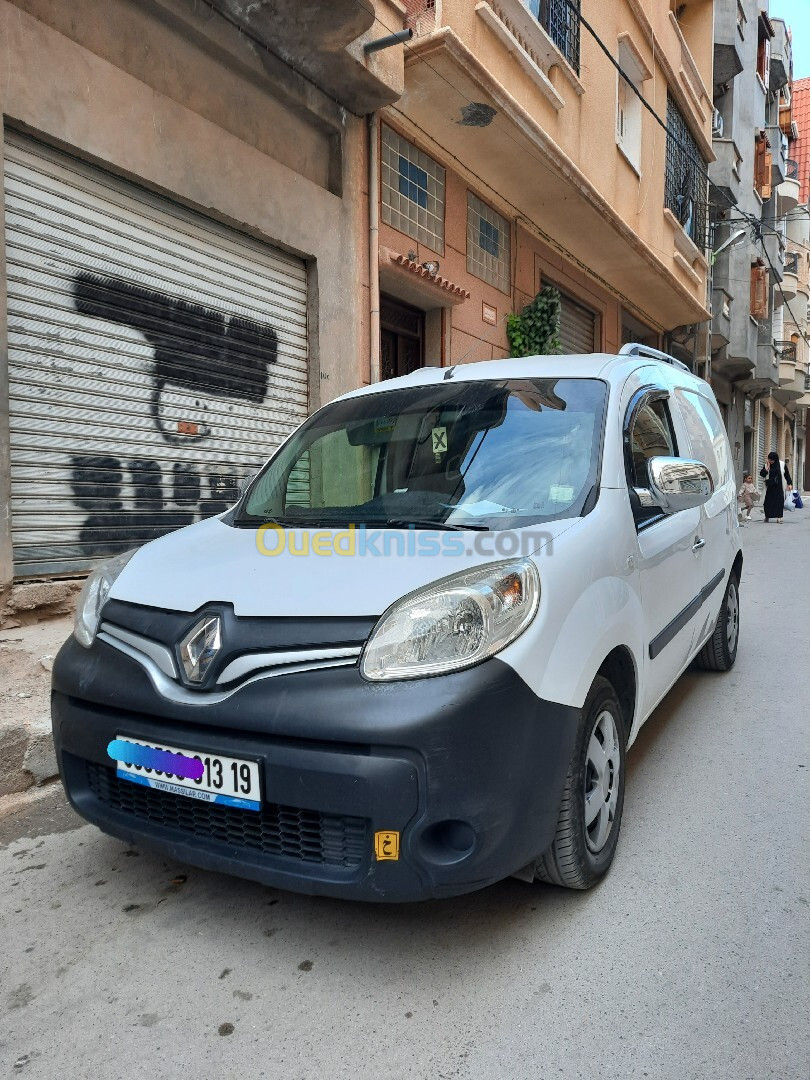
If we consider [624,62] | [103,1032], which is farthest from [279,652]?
[624,62]

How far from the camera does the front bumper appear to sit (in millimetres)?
1800

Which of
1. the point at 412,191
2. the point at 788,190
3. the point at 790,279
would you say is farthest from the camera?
the point at 790,279

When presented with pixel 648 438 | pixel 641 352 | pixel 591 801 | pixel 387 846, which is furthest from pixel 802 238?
pixel 387 846

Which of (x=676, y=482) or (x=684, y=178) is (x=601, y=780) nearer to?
(x=676, y=482)

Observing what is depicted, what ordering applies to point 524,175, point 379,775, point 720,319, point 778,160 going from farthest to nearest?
point 778,160
point 720,319
point 524,175
point 379,775

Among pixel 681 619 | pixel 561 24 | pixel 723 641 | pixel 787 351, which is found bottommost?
pixel 723 641

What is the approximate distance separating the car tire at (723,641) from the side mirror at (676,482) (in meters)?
1.85

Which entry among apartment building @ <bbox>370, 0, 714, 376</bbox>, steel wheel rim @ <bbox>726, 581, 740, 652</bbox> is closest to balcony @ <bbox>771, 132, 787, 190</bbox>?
apartment building @ <bbox>370, 0, 714, 376</bbox>

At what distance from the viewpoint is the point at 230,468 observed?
6496 mm

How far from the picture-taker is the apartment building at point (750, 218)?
65.7ft

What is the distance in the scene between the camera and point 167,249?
591cm

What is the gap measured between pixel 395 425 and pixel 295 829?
66.2 inches

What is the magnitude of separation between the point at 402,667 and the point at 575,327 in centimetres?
1251

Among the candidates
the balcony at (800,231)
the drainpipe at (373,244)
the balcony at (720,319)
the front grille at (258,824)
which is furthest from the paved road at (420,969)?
the balcony at (800,231)
